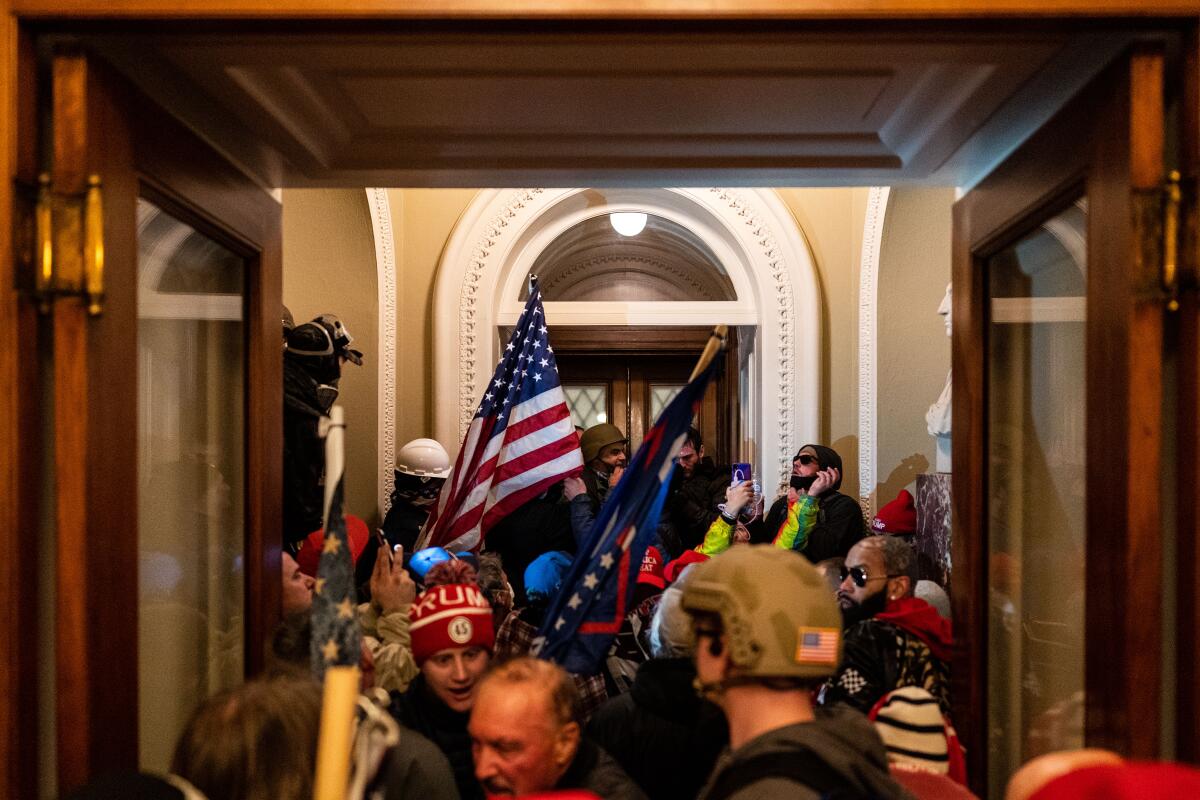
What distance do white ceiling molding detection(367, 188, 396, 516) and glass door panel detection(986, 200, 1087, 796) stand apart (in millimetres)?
4808

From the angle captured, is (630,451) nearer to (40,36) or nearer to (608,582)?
(608,582)

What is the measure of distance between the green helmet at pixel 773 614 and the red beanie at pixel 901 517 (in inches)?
155

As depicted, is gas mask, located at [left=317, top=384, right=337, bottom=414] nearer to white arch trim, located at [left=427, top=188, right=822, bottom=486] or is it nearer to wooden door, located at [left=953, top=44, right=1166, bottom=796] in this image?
wooden door, located at [left=953, top=44, right=1166, bottom=796]

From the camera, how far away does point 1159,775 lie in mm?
1027

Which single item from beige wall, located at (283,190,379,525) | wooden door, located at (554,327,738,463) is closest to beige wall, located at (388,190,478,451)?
beige wall, located at (283,190,379,525)

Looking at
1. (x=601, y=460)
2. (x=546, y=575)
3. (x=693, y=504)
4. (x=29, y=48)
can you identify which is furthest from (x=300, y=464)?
(x=693, y=504)

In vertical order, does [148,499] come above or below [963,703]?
above

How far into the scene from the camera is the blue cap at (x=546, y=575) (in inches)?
191

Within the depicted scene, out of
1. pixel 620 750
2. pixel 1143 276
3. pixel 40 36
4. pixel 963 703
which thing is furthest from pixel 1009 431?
pixel 40 36

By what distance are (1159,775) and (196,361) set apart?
6.58 ft

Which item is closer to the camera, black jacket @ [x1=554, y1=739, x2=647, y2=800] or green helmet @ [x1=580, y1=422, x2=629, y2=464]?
black jacket @ [x1=554, y1=739, x2=647, y2=800]

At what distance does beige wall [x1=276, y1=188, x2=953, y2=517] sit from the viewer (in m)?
5.93

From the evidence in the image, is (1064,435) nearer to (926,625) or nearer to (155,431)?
(926,625)

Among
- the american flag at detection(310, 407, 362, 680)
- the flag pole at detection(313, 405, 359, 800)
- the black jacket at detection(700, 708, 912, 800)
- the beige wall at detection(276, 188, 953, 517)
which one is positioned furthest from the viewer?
the beige wall at detection(276, 188, 953, 517)
